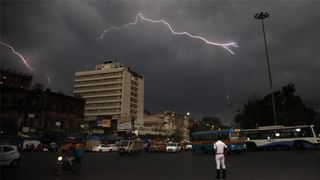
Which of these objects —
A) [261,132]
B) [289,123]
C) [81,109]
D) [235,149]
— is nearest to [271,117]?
[289,123]

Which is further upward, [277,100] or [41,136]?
[277,100]

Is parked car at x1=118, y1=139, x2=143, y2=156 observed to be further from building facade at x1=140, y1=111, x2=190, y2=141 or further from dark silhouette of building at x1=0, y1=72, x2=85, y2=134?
building facade at x1=140, y1=111, x2=190, y2=141

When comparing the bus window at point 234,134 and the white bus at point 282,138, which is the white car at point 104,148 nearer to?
the white bus at point 282,138

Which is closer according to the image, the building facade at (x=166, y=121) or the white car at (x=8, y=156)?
the white car at (x=8, y=156)

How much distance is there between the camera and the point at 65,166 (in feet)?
57.8

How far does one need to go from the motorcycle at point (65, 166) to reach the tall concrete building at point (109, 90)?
12654 cm

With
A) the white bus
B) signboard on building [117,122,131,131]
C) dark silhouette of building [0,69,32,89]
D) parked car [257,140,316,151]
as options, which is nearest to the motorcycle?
the white bus

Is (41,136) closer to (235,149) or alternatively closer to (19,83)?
(235,149)

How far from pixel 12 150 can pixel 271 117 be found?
63.5m

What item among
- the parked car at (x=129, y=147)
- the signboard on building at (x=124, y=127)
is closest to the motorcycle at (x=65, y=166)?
the parked car at (x=129, y=147)

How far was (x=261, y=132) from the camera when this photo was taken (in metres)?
48.4

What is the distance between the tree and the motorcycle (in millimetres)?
61215

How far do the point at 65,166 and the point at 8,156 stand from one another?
6585mm

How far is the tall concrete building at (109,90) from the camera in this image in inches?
5812
